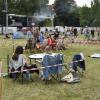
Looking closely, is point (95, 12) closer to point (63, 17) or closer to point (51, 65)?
point (63, 17)

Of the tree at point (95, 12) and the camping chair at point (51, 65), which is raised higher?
the tree at point (95, 12)

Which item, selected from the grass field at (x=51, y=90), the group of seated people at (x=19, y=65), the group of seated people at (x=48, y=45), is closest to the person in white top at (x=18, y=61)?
the group of seated people at (x=19, y=65)

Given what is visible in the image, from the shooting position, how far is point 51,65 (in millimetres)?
13430

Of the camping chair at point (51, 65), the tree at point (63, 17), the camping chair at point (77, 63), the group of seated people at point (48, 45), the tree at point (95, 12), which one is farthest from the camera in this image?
the tree at point (63, 17)

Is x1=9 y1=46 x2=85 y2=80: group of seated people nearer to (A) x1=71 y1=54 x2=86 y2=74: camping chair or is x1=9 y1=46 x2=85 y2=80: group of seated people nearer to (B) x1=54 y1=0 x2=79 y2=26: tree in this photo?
(A) x1=71 y1=54 x2=86 y2=74: camping chair

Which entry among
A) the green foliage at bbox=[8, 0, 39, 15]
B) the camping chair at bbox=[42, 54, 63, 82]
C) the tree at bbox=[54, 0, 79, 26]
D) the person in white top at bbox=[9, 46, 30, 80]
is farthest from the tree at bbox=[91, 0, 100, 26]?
the person in white top at bbox=[9, 46, 30, 80]

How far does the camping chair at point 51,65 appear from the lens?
13336mm

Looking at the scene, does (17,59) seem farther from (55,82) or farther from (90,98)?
(90,98)

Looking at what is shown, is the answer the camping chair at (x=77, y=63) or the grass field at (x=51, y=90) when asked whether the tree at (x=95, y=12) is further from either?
the grass field at (x=51, y=90)

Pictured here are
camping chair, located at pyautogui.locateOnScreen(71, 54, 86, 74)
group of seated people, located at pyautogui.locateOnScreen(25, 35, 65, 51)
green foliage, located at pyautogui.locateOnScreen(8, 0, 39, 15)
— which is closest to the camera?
camping chair, located at pyautogui.locateOnScreen(71, 54, 86, 74)

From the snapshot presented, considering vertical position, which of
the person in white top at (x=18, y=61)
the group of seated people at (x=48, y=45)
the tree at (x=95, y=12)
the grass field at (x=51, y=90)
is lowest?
the grass field at (x=51, y=90)

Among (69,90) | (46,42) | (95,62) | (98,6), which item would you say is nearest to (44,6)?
(98,6)

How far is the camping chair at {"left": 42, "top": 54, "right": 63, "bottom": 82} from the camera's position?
43.8 feet

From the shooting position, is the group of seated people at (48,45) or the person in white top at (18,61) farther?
the group of seated people at (48,45)
